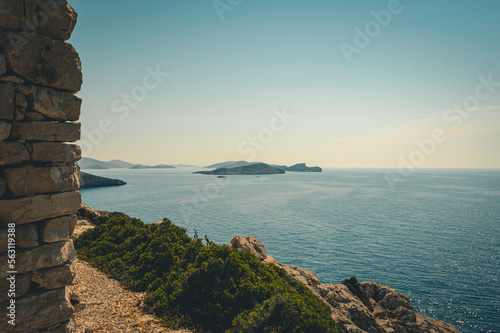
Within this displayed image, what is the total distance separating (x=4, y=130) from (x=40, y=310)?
16.6ft

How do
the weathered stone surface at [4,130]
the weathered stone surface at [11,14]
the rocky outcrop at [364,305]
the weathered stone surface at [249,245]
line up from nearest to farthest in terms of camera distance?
the weathered stone surface at [11,14] → the weathered stone surface at [4,130] → the rocky outcrop at [364,305] → the weathered stone surface at [249,245]

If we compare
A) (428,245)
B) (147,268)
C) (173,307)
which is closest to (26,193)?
(173,307)

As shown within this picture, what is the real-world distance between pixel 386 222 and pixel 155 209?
60050 millimetres

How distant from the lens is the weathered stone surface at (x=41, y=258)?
668 cm

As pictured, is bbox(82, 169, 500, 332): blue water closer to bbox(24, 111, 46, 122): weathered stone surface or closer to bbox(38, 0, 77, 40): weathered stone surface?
bbox(24, 111, 46, 122): weathered stone surface

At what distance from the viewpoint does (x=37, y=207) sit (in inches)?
275

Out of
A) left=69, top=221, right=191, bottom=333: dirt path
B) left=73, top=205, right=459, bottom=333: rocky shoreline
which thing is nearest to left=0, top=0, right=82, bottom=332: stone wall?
left=69, top=221, right=191, bottom=333: dirt path

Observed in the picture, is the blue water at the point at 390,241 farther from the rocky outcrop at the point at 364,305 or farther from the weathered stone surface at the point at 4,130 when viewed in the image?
the weathered stone surface at the point at 4,130

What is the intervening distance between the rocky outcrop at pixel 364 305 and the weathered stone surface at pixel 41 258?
13.6 meters

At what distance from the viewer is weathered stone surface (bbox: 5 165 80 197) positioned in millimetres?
6660

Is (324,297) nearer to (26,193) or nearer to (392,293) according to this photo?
(392,293)

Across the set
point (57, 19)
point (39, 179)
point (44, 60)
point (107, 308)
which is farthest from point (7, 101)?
point (107, 308)

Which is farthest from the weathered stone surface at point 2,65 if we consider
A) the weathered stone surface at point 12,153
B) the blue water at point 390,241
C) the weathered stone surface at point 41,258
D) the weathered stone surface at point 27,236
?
the blue water at point 390,241

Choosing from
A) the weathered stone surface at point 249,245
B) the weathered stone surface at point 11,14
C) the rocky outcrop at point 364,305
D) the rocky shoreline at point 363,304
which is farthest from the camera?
the weathered stone surface at point 249,245
